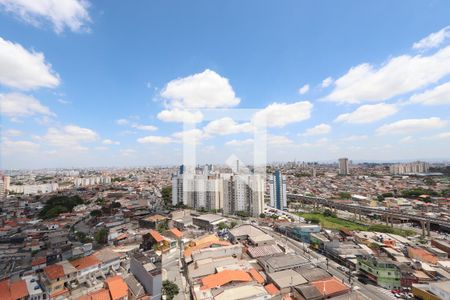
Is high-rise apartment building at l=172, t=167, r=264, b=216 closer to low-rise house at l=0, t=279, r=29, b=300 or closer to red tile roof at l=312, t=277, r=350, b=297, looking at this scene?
red tile roof at l=312, t=277, r=350, b=297

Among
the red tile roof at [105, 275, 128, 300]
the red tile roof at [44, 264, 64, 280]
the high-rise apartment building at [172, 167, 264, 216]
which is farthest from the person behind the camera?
the high-rise apartment building at [172, 167, 264, 216]

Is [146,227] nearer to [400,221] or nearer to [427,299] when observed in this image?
[427,299]

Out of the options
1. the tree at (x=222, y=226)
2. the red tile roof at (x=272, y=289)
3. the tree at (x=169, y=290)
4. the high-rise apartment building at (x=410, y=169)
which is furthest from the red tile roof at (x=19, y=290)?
the high-rise apartment building at (x=410, y=169)

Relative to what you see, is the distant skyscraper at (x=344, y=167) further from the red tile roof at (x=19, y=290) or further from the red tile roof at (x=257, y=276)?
the red tile roof at (x=19, y=290)

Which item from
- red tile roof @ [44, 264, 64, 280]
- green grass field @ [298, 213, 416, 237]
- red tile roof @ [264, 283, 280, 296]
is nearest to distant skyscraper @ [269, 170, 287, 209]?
green grass field @ [298, 213, 416, 237]

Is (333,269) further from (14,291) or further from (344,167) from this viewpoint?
(344,167)

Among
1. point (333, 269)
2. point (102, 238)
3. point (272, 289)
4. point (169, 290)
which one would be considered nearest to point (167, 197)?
point (102, 238)
